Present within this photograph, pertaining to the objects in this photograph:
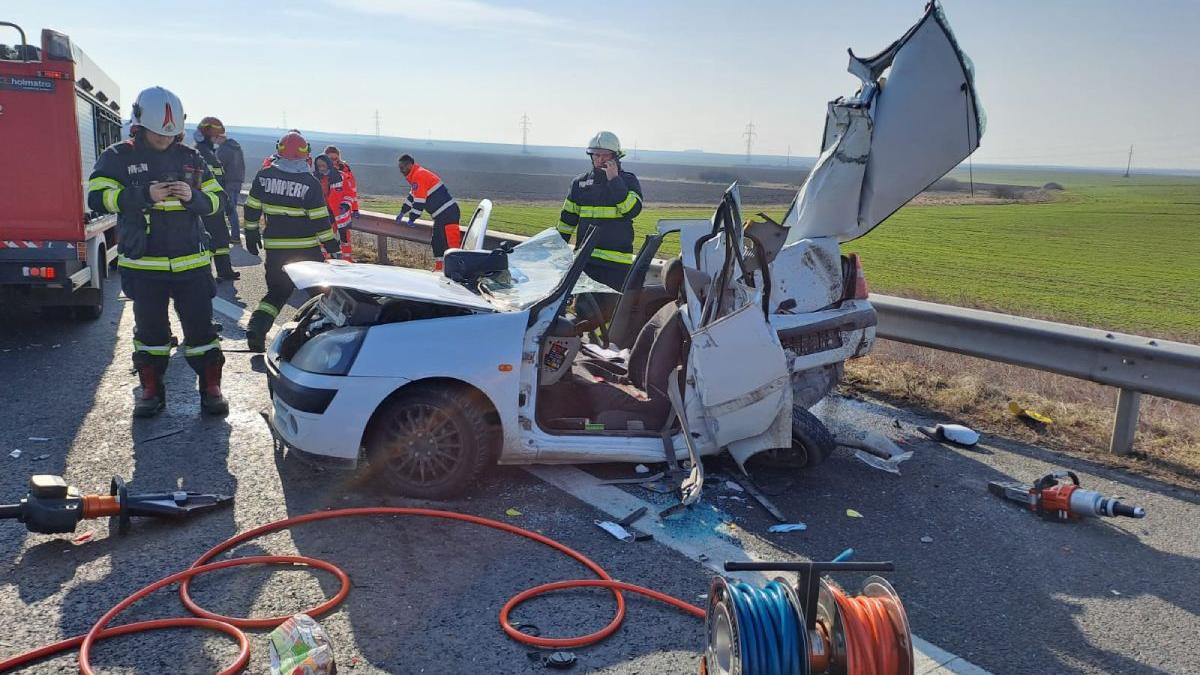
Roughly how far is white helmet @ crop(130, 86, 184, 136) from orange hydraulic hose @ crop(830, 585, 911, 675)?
15.9 ft

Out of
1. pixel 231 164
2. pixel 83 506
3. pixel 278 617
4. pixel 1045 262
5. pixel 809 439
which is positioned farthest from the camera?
pixel 1045 262

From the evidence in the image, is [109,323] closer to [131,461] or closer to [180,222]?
[180,222]

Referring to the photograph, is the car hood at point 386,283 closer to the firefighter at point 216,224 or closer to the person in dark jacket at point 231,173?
the firefighter at point 216,224

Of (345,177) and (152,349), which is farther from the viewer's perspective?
(345,177)

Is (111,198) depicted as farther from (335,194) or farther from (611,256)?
(335,194)

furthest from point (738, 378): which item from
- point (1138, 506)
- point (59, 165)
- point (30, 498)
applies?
point (59, 165)

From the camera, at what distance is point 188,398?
624 cm

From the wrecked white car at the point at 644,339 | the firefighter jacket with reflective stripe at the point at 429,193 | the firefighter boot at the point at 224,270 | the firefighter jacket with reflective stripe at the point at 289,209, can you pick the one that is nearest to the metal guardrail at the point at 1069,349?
the wrecked white car at the point at 644,339

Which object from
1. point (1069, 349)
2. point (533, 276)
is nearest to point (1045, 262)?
point (1069, 349)

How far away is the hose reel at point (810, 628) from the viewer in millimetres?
2678

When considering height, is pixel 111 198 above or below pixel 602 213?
above

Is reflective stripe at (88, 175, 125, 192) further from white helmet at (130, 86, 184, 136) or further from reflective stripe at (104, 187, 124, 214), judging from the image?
white helmet at (130, 86, 184, 136)

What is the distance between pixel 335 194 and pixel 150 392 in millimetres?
6523

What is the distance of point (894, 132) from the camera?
5.25 metres
